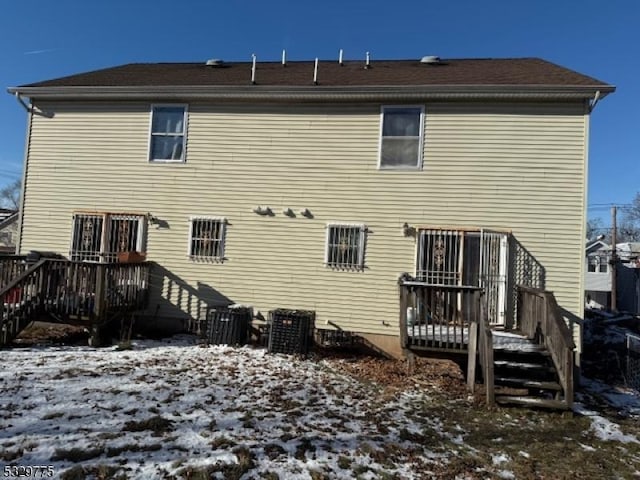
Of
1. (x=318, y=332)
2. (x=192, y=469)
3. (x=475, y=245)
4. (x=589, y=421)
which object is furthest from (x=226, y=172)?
(x=589, y=421)

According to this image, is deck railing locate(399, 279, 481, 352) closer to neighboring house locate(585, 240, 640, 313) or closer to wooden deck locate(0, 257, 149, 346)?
wooden deck locate(0, 257, 149, 346)

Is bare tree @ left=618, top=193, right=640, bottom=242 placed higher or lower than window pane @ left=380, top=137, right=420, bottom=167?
higher

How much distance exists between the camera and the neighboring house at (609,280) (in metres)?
23.8

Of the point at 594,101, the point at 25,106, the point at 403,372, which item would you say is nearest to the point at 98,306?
the point at 403,372

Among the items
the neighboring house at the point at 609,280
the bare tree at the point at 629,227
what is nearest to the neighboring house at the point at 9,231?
the neighboring house at the point at 609,280

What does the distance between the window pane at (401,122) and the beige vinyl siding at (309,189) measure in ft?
0.76

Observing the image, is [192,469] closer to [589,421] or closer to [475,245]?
[589,421]

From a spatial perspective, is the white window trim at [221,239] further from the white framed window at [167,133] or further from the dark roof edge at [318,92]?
the dark roof edge at [318,92]

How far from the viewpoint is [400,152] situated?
901 centimetres

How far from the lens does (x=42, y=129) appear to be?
10.5m

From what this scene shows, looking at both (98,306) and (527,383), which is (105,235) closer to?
(98,306)

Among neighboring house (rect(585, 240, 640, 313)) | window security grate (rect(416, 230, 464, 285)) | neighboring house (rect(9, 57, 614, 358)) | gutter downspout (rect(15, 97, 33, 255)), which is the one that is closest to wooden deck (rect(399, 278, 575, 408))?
window security grate (rect(416, 230, 464, 285))

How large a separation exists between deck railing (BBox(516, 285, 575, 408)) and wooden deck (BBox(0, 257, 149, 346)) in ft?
26.0

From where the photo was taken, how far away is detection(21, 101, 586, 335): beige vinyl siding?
8352 mm
